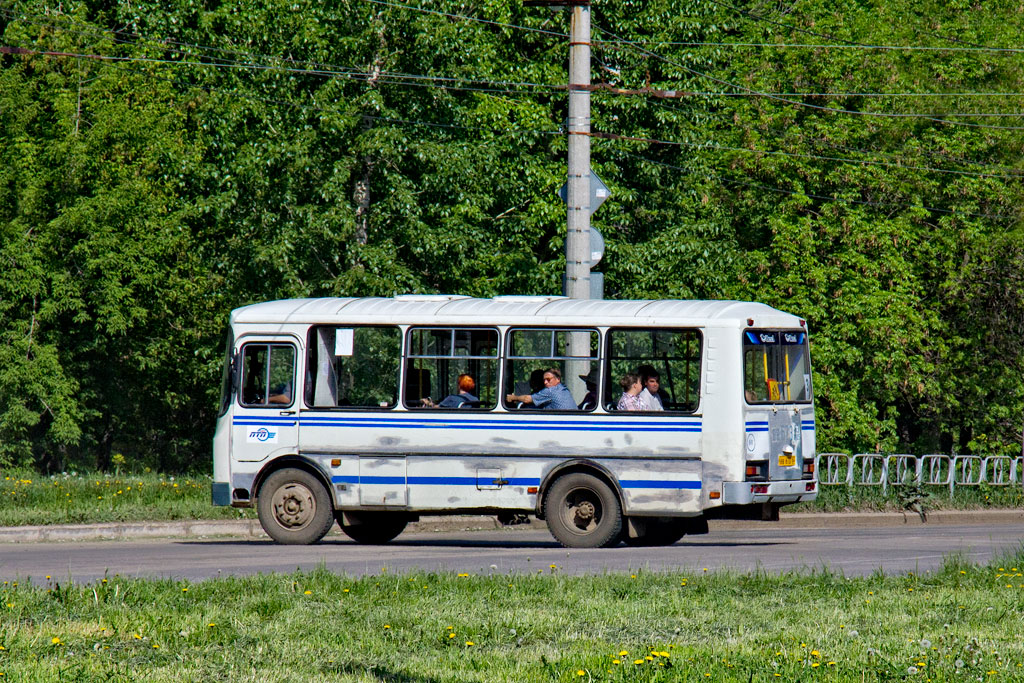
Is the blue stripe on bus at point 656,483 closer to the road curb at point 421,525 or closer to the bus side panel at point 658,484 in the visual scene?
the bus side panel at point 658,484

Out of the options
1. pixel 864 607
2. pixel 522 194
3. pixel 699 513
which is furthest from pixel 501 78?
pixel 864 607

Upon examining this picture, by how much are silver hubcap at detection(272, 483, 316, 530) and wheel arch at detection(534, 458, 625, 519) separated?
2.67 meters

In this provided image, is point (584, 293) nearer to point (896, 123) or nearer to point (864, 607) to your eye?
point (864, 607)

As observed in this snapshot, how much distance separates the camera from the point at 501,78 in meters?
27.7

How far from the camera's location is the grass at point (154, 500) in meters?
18.7

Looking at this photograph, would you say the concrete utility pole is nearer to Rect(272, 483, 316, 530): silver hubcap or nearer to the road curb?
the road curb

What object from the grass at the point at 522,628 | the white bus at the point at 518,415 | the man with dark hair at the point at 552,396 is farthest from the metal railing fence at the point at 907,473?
the grass at the point at 522,628

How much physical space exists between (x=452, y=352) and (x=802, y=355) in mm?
3990

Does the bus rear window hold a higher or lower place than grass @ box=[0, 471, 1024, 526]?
higher

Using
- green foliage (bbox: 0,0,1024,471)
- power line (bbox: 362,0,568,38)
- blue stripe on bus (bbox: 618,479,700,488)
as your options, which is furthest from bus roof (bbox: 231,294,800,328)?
power line (bbox: 362,0,568,38)

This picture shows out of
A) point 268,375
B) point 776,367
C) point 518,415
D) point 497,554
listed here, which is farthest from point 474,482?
point 776,367

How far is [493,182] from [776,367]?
11782 millimetres

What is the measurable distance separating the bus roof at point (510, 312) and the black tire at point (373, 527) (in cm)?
237

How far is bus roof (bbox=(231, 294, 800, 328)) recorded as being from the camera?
52.6ft
